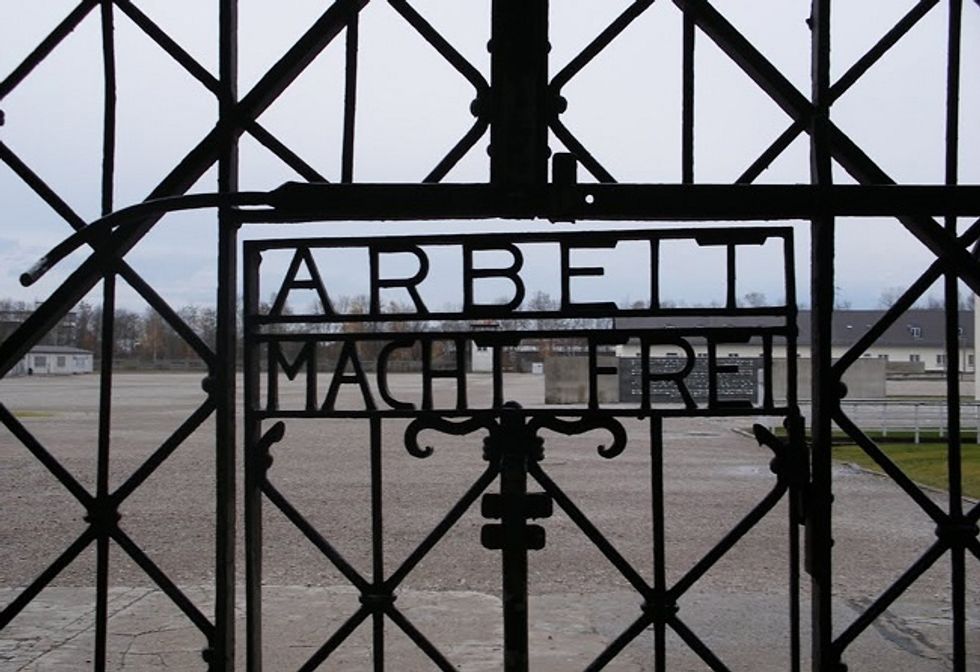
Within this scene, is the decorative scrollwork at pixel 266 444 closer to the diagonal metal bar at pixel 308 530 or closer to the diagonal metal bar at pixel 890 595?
the diagonal metal bar at pixel 308 530

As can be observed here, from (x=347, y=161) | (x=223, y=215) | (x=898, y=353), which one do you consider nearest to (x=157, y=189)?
(x=223, y=215)

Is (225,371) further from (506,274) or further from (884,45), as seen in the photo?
(884,45)

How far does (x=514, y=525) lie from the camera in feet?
9.20

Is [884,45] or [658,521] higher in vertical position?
[884,45]

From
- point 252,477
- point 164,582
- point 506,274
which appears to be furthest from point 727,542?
point 164,582

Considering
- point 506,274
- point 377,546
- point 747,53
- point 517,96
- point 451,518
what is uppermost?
point 747,53

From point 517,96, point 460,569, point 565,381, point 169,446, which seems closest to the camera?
point 517,96

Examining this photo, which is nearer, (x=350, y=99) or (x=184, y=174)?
(x=184, y=174)

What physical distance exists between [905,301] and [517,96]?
1.37m

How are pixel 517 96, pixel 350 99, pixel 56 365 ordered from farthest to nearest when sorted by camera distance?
1. pixel 56 365
2. pixel 350 99
3. pixel 517 96

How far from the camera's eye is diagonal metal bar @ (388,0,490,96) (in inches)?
111

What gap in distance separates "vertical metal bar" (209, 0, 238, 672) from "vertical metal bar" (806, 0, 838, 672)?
69.3 inches

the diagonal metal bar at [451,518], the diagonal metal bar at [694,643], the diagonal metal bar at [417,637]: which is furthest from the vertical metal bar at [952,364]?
the diagonal metal bar at [417,637]

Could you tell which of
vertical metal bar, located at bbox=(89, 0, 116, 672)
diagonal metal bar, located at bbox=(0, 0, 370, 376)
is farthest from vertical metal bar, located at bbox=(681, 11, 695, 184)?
vertical metal bar, located at bbox=(89, 0, 116, 672)
